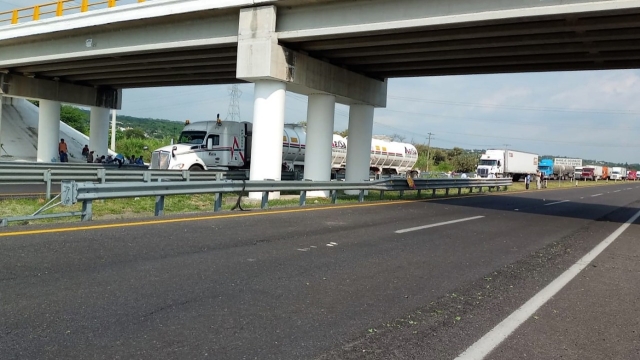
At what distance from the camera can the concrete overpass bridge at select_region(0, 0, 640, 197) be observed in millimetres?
15172

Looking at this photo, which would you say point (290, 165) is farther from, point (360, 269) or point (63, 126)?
point (63, 126)

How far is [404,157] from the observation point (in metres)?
40.4

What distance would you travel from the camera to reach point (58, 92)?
3328cm

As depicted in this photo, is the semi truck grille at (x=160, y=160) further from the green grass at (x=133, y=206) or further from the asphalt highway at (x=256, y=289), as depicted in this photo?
the asphalt highway at (x=256, y=289)

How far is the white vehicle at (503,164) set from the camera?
56.7 metres

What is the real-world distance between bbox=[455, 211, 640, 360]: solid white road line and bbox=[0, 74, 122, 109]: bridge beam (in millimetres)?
32270

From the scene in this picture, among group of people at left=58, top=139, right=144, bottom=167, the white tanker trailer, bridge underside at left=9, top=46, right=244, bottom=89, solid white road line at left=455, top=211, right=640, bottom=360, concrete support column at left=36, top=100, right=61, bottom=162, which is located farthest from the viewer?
concrete support column at left=36, top=100, right=61, bottom=162

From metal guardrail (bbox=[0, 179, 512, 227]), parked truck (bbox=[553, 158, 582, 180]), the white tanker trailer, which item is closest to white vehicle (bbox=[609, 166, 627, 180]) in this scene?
parked truck (bbox=[553, 158, 582, 180])

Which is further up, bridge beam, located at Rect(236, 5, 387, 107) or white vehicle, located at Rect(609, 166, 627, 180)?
bridge beam, located at Rect(236, 5, 387, 107)

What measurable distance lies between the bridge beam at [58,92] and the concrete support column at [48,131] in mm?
1064

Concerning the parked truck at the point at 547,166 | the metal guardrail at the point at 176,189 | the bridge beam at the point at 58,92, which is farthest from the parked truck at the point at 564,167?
the metal guardrail at the point at 176,189

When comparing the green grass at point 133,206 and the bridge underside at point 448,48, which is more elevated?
the bridge underside at point 448,48

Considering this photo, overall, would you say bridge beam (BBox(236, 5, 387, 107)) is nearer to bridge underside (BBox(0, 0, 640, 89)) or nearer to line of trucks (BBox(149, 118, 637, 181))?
bridge underside (BBox(0, 0, 640, 89))

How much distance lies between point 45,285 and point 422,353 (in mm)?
3785
